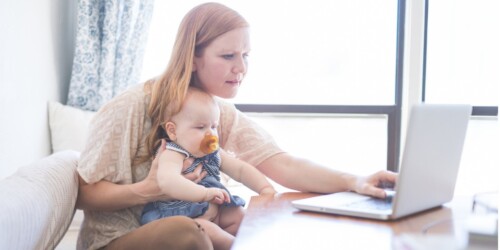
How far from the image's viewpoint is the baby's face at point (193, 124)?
1.51 m

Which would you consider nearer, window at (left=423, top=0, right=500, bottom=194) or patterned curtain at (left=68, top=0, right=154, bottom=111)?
patterned curtain at (left=68, top=0, right=154, bottom=111)

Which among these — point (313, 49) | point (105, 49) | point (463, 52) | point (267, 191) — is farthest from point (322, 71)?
point (267, 191)

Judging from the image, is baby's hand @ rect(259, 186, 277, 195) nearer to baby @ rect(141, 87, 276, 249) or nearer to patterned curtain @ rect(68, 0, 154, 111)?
baby @ rect(141, 87, 276, 249)

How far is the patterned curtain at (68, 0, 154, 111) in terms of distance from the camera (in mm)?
2705

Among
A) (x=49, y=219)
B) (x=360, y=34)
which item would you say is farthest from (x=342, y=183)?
(x=360, y=34)

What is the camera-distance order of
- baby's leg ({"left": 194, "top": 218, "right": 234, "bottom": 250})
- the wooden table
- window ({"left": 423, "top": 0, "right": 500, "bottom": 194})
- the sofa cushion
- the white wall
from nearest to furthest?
the wooden table
the sofa cushion
baby's leg ({"left": 194, "top": 218, "right": 234, "bottom": 250})
the white wall
window ({"left": 423, "top": 0, "right": 500, "bottom": 194})

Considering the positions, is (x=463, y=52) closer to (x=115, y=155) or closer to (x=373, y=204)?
(x=373, y=204)

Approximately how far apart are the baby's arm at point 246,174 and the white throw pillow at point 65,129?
112 cm

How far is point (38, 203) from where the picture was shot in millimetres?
1354

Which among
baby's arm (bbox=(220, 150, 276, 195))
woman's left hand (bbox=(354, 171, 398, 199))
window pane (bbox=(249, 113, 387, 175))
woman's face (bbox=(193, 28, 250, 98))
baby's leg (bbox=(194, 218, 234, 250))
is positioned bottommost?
window pane (bbox=(249, 113, 387, 175))

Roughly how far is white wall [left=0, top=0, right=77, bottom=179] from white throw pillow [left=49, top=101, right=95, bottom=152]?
0.04 meters

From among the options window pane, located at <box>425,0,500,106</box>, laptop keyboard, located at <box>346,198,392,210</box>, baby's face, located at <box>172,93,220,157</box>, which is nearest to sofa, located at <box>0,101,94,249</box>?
baby's face, located at <box>172,93,220,157</box>

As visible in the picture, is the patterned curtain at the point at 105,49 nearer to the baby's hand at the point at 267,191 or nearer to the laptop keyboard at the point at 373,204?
the baby's hand at the point at 267,191

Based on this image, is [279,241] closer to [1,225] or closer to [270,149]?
[1,225]
